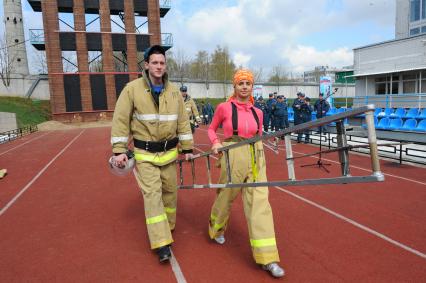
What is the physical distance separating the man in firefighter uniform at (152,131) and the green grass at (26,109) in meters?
32.6

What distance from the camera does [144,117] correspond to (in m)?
3.40

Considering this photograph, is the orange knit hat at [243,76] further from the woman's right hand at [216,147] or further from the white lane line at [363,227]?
the white lane line at [363,227]

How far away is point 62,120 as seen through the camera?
34.3m

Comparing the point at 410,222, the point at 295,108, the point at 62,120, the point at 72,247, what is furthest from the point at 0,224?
the point at 62,120

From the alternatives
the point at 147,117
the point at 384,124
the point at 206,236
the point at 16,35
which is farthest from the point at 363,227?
the point at 16,35

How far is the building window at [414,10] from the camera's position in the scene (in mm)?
33188

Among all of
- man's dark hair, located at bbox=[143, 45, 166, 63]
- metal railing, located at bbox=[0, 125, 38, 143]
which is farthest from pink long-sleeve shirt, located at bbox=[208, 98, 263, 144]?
metal railing, located at bbox=[0, 125, 38, 143]

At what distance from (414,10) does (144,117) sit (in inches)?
1558

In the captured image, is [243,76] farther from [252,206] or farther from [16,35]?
[16,35]

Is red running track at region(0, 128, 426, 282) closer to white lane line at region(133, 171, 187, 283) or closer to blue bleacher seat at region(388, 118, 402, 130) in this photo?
white lane line at region(133, 171, 187, 283)

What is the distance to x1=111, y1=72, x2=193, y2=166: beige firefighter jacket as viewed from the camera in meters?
3.39

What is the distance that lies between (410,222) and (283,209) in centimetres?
177

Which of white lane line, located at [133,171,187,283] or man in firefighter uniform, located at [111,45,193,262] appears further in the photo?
man in firefighter uniform, located at [111,45,193,262]

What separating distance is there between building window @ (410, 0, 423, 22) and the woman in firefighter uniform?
38323 mm
